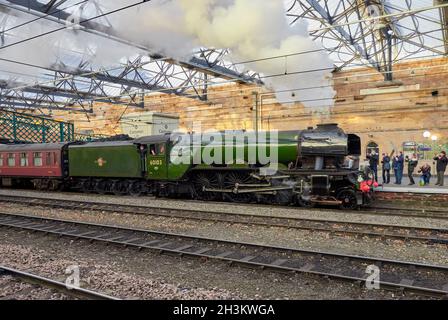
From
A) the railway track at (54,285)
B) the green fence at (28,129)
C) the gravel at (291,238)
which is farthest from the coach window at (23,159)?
the railway track at (54,285)

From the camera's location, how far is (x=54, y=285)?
4512 millimetres

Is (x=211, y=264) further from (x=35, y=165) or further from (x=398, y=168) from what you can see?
(x=35, y=165)

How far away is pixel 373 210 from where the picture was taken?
1071cm

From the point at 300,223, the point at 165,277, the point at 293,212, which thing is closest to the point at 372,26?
the point at 293,212

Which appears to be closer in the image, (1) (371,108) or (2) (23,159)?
(2) (23,159)

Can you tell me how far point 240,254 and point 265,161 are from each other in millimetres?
5453

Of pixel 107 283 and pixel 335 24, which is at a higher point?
pixel 335 24

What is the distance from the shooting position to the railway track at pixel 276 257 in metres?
4.88

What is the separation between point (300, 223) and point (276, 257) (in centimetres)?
273

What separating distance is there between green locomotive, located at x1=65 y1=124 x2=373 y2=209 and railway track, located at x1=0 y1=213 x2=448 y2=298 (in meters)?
4.55
